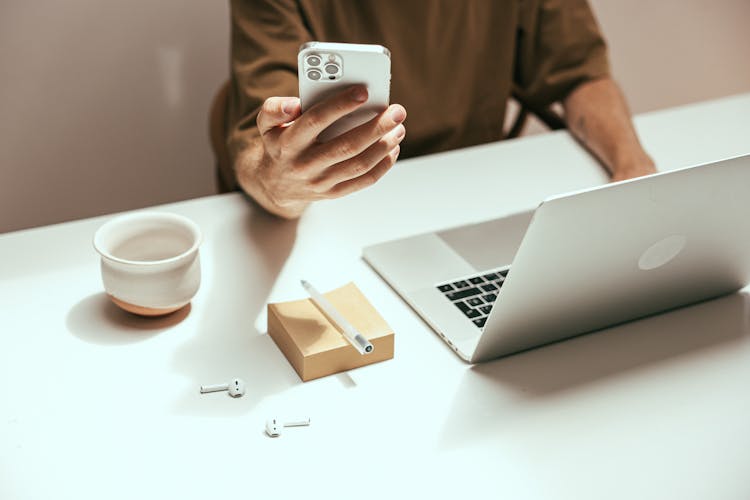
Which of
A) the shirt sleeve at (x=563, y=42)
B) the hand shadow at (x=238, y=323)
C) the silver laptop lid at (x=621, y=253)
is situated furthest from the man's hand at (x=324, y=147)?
the shirt sleeve at (x=563, y=42)

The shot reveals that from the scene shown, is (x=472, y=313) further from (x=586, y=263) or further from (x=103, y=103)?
(x=103, y=103)

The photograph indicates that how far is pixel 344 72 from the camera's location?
2.90 feet

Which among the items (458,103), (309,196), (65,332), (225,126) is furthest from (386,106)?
(458,103)

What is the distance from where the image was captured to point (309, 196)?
105cm

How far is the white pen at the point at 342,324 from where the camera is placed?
3.02ft

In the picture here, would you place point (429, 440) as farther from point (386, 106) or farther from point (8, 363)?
point (8, 363)

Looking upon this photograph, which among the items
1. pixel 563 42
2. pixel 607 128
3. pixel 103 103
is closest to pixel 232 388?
pixel 607 128

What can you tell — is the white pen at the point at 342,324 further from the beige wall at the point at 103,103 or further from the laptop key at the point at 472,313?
the beige wall at the point at 103,103

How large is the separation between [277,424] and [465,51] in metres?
0.96

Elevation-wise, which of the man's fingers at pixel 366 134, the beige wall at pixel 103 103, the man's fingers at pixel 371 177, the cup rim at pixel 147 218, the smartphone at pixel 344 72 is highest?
the smartphone at pixel 344 72

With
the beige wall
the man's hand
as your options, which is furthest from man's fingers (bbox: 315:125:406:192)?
the beige wall

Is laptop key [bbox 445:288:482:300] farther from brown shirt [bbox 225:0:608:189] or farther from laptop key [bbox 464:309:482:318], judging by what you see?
brown shirt [bbox 225:0:608:189]

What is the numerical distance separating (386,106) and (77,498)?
49cm

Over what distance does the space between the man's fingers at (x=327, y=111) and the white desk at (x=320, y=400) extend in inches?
9.1
